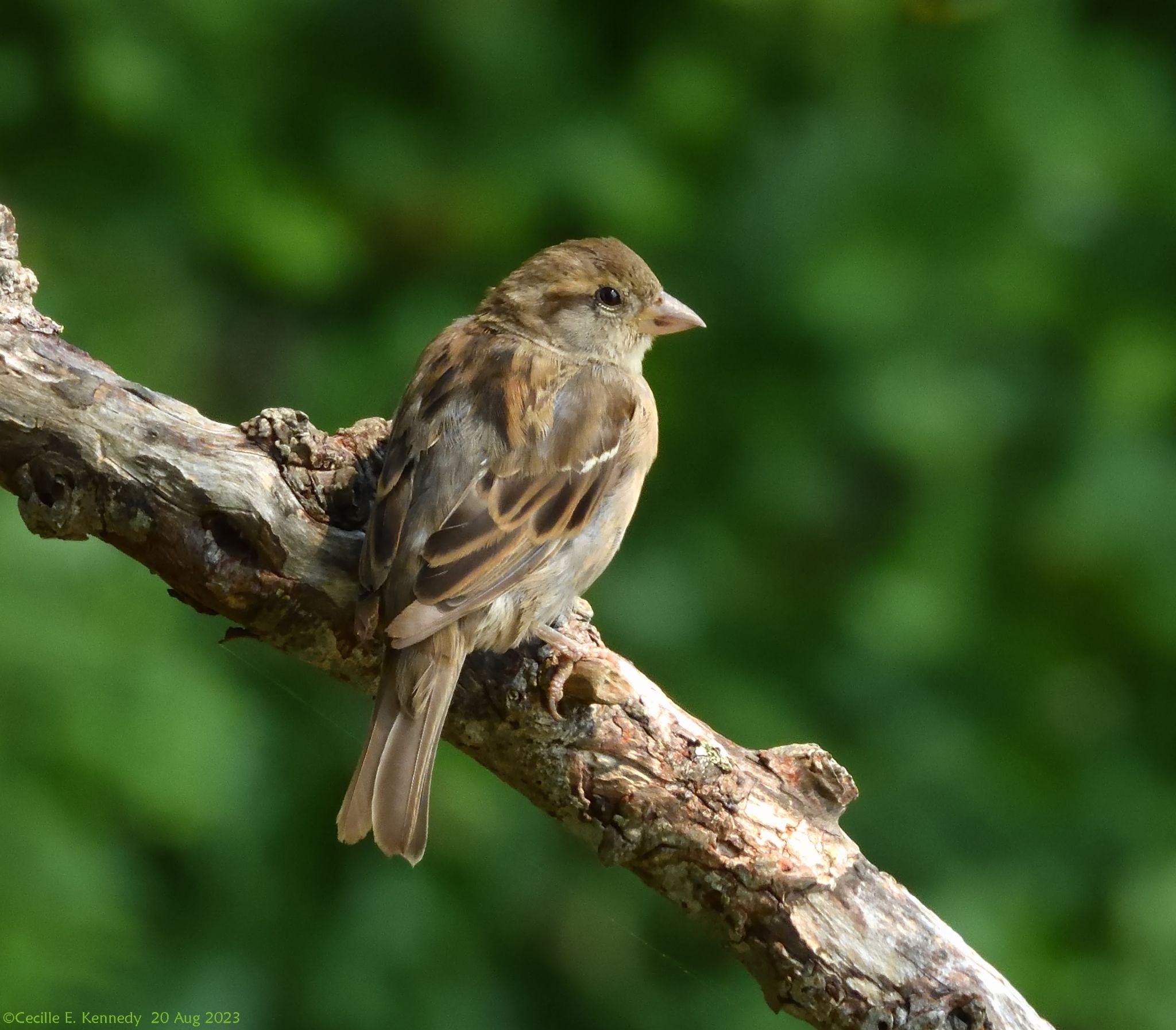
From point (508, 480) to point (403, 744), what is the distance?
75cm

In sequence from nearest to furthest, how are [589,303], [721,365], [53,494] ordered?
[53,494] → [589,303] → [721,365]

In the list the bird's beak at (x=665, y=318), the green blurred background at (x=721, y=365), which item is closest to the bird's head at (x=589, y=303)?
the bird's beak at (x=665, y=318)

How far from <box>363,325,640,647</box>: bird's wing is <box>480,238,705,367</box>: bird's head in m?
0.13

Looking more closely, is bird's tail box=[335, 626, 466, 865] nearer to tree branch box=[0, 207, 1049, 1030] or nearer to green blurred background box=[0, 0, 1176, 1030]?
tree branch box=[0, 207, 1049, 1030]

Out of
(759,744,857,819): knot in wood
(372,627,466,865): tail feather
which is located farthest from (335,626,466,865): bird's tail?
(759,744,857,819): knot in wood

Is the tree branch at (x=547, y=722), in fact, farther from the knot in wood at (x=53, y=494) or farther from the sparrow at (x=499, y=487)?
the sparrow at (x=499, y=487)

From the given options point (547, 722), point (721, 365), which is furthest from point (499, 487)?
point (721, 365)

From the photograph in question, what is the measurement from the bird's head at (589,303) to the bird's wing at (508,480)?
0.13 meters

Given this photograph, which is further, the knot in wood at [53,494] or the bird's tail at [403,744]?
the bird's tail at [403,744]

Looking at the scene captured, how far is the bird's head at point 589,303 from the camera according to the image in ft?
15.5

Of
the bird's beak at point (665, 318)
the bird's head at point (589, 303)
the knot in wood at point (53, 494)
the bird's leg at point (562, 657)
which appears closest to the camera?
the knot in wood at point (53, 494)

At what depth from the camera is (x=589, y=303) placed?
4.75m

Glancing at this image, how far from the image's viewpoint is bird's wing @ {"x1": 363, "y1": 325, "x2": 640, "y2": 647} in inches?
139

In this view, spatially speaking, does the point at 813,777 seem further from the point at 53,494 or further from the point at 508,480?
the point at 53,494
